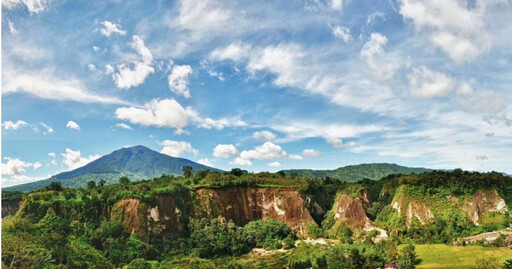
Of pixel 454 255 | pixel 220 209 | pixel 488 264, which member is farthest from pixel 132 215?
pixel 488 264

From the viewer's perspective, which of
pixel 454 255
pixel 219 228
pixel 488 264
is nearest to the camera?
pixel 488 264

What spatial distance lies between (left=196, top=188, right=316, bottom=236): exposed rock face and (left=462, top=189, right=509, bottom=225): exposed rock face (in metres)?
21.2

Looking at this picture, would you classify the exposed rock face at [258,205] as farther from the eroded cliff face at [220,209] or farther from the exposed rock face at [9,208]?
the exposed rock face at [9,208]

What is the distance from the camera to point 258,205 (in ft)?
178

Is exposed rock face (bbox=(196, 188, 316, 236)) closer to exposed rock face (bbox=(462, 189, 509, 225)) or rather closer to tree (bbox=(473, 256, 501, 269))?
exposed rock face (bbox=(462, 189, 509, 225))

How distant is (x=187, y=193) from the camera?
49.2 metres


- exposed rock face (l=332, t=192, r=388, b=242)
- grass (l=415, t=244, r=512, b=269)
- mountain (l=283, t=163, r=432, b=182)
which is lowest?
grass (l=415, t=244, r=512, b=269)

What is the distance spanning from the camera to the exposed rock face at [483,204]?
46469 millimetres

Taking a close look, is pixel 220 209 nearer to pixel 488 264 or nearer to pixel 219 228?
pixel 219 228

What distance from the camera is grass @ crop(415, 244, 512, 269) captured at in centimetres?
3369

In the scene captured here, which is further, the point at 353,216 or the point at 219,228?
the point at 353,216

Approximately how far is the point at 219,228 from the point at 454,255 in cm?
2744

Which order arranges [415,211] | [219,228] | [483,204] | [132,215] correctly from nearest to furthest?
[132,215] → [219,228] → [483,204] → [415,211]

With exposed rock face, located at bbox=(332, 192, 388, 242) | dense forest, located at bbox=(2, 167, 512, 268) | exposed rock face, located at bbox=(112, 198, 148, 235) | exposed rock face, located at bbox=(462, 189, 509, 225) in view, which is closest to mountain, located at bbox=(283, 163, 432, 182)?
exposed rock face, located at bbox=(332, 192, 388, 242)
